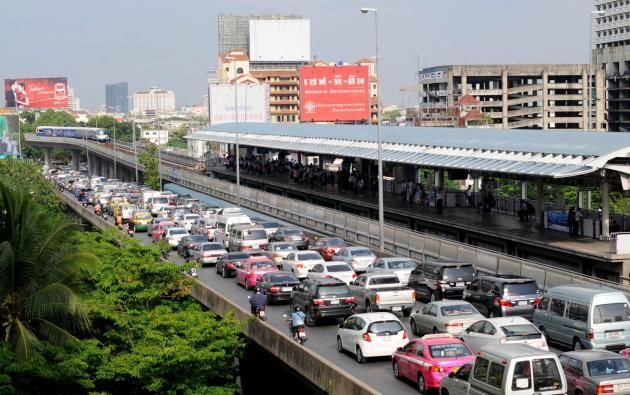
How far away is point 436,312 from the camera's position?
2556cm

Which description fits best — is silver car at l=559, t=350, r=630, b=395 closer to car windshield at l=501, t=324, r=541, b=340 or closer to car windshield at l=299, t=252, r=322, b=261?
car windshield at l=501, t=324, r=541, b=340

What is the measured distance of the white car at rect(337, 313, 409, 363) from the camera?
23.9 metres

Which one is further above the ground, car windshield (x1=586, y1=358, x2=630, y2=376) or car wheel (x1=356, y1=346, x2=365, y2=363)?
car windshield (x1=586, y1=358, x2=630, y2=376)

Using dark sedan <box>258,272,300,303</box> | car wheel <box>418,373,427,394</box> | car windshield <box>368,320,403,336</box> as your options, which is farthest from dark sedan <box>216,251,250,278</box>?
car wheel <box>418,373,427,394</box>

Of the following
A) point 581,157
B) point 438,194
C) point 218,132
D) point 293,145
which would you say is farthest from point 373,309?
point 218,132

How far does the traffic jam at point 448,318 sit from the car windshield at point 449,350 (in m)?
0.02

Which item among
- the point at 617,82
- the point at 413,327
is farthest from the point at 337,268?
the point at 617,82

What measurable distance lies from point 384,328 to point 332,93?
108883 mm

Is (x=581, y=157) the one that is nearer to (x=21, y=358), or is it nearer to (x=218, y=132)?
(x=21, y=358)

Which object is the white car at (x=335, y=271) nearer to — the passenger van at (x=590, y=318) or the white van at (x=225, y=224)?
the passenger van at (x=590, y=318)

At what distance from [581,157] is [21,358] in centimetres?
2260

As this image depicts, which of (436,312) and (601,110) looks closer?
(436,312)

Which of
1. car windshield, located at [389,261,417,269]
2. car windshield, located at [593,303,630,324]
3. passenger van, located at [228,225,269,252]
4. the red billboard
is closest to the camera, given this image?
car windshield, located at [593,303,630,324]

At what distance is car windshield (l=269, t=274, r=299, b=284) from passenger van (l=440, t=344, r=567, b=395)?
16020 millimetres
